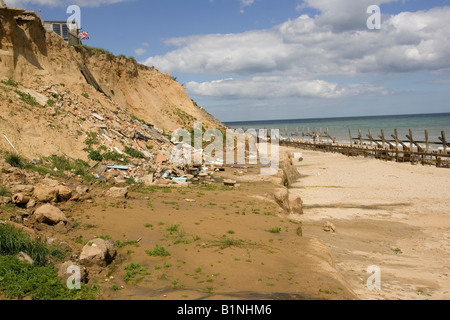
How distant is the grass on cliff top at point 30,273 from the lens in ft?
18.3

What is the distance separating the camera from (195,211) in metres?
11.5

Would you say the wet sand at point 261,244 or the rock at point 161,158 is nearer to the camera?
the wet sand at point 261,244

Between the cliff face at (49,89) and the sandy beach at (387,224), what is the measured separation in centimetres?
1051

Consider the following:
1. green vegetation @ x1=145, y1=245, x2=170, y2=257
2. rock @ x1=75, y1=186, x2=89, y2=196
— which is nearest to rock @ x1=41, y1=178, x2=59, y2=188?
rock @ x1=75, y1=186, x2=89, y2=196

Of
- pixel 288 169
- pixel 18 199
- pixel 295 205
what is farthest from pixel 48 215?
pixel 288 169

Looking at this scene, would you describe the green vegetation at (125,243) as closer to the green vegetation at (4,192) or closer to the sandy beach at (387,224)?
the green vegetation at (4,192)

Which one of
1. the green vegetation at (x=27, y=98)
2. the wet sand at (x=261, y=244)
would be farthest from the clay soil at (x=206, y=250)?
the green vegetation at (x=27, y=98)

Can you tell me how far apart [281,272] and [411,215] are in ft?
33.8

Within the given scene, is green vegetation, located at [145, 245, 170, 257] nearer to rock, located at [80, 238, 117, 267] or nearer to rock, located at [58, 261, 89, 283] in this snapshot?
rock, located at [80, 238, 117, 267]

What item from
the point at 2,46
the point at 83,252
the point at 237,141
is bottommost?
the point at 83,252
